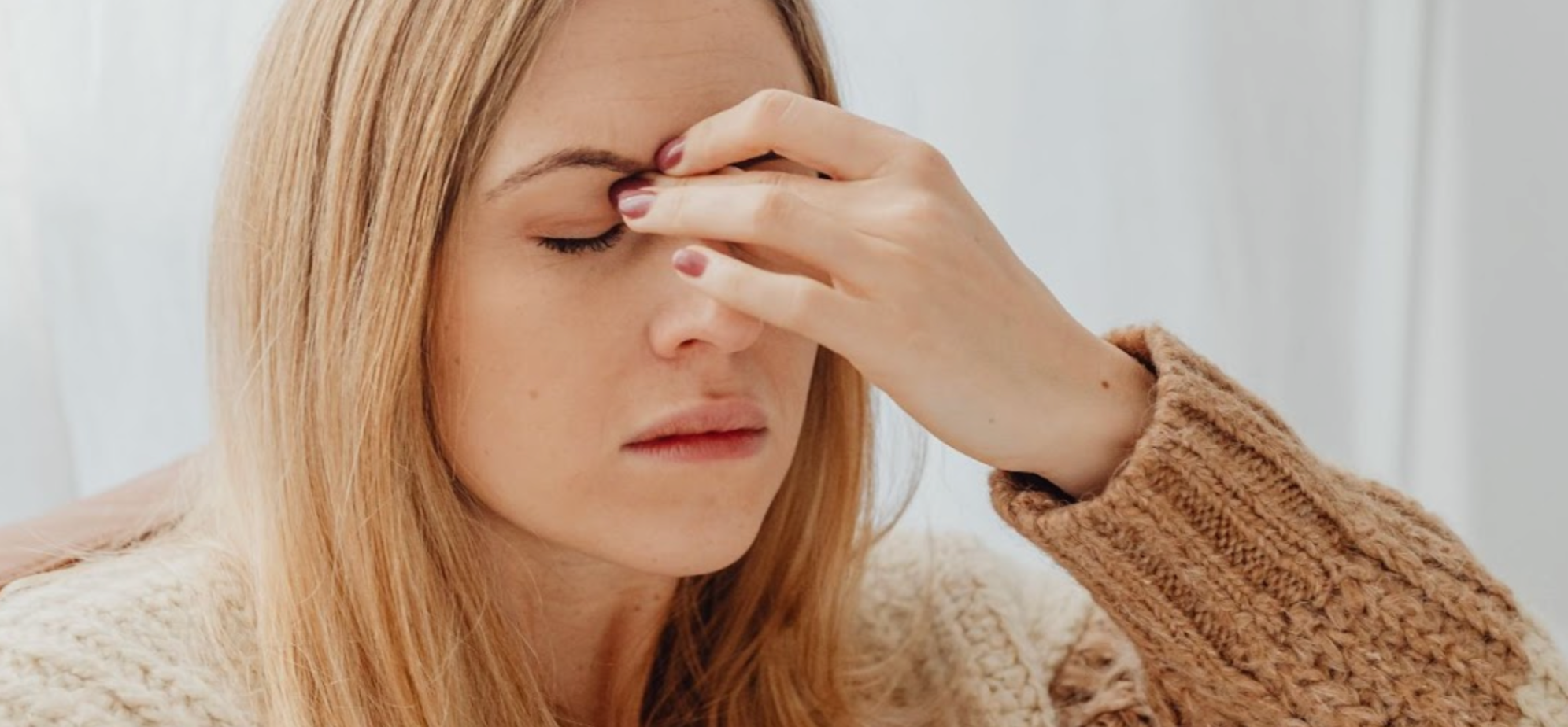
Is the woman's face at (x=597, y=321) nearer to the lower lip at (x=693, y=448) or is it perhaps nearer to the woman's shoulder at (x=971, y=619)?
the lower lip at (x=693, y=448)

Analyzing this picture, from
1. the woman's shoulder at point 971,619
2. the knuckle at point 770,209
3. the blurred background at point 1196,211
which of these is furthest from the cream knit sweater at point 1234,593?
the blurred background at point 1196,211

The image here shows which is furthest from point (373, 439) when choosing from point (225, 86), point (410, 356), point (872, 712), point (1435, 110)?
point (1435, 110)

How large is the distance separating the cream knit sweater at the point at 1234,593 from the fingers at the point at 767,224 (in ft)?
0.73

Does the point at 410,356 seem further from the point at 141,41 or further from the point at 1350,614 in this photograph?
the point at 141,41

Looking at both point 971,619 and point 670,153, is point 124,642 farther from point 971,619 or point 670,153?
point 971,619

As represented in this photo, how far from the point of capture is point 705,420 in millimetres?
944

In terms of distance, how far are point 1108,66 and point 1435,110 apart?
38cm

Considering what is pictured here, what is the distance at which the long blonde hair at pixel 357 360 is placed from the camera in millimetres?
919

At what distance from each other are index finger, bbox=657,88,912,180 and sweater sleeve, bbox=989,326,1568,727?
0.24 metres

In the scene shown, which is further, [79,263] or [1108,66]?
[1108,66]

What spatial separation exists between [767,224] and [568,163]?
135 mm

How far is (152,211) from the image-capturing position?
1.57 metres

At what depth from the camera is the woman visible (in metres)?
0.89

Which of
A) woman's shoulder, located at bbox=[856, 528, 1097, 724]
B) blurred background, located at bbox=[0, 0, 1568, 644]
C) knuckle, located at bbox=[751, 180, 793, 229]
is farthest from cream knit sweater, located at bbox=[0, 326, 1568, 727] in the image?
blurred background, located at bbox=[0, 0, 1568, 644]
